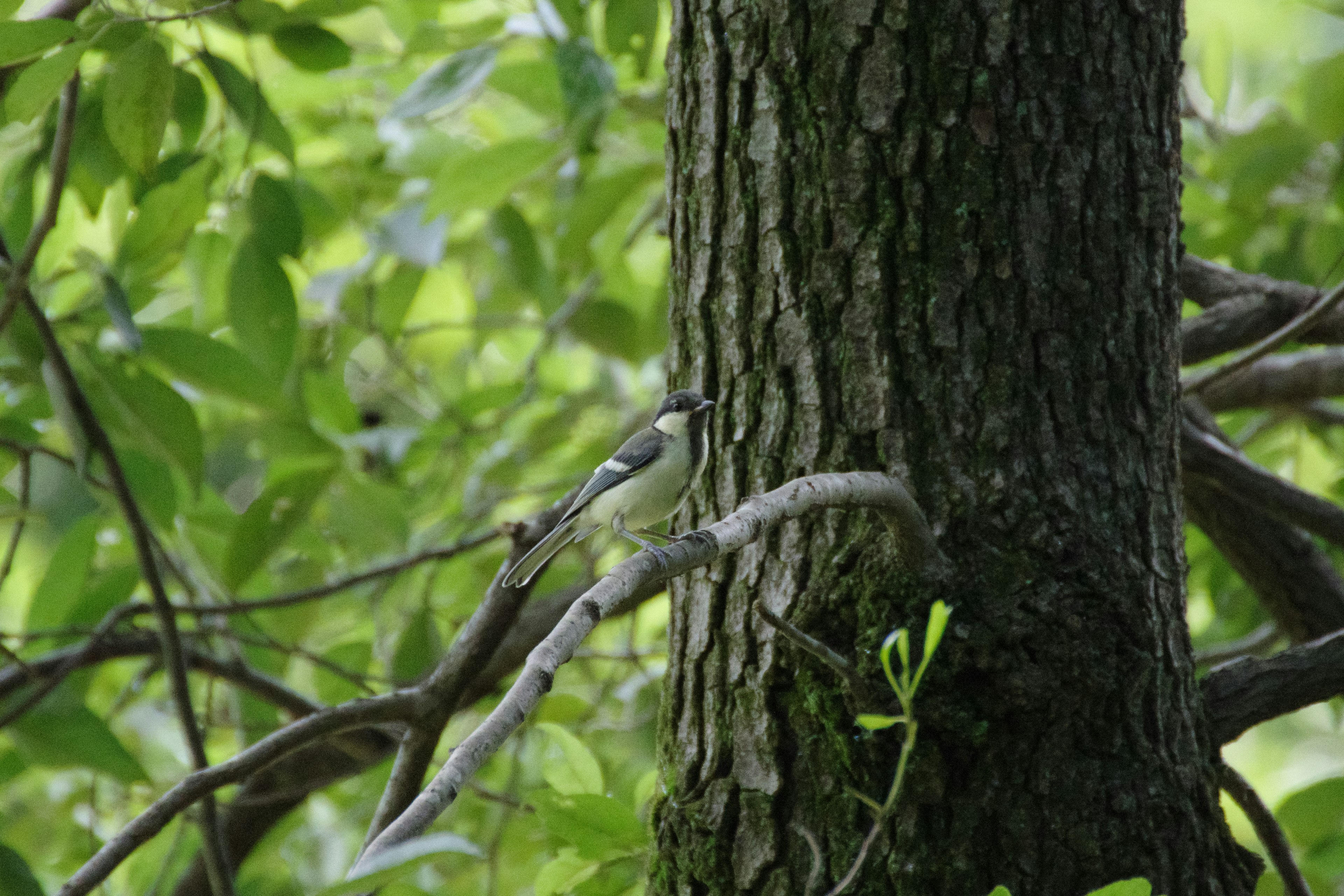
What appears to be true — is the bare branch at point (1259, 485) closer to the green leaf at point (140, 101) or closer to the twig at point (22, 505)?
the green leaf at point (140, 101)

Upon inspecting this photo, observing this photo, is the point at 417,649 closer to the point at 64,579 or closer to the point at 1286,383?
the point at 64,579

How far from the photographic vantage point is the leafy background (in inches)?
93.2

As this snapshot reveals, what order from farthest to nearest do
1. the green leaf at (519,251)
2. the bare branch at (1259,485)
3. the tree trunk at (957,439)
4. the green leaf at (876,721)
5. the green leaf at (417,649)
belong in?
the green leaf at (519,251) → the green leaf at (417,649) → the bare branch at (1259,485) → the tree trunk at (957,439) → the green leaf at (876,721)

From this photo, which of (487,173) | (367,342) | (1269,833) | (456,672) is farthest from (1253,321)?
(367,342)

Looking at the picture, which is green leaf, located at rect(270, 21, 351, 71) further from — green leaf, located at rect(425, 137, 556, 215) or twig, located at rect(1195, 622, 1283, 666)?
twig, located at rect(1195, 622, 1283, 666)

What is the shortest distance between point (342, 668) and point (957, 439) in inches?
79.6

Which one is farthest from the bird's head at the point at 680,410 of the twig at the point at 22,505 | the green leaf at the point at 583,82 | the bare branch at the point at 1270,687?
the twig at the point at 22,505

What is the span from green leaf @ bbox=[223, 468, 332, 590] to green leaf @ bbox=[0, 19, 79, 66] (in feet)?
4.14

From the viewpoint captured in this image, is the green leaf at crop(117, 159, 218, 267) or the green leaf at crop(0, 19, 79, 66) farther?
the green leaf at crop(117, 159, 218, 267)

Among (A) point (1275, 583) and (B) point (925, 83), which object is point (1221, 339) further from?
(B) point (925, 83)

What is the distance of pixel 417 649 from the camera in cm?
314

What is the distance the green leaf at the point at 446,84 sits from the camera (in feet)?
8.39

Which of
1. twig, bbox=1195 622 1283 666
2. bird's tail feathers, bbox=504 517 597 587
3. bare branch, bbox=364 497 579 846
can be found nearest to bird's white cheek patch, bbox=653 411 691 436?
bird's tail feathers, bbox=504 517 597 587

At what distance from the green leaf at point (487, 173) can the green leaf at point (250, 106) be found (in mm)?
366
